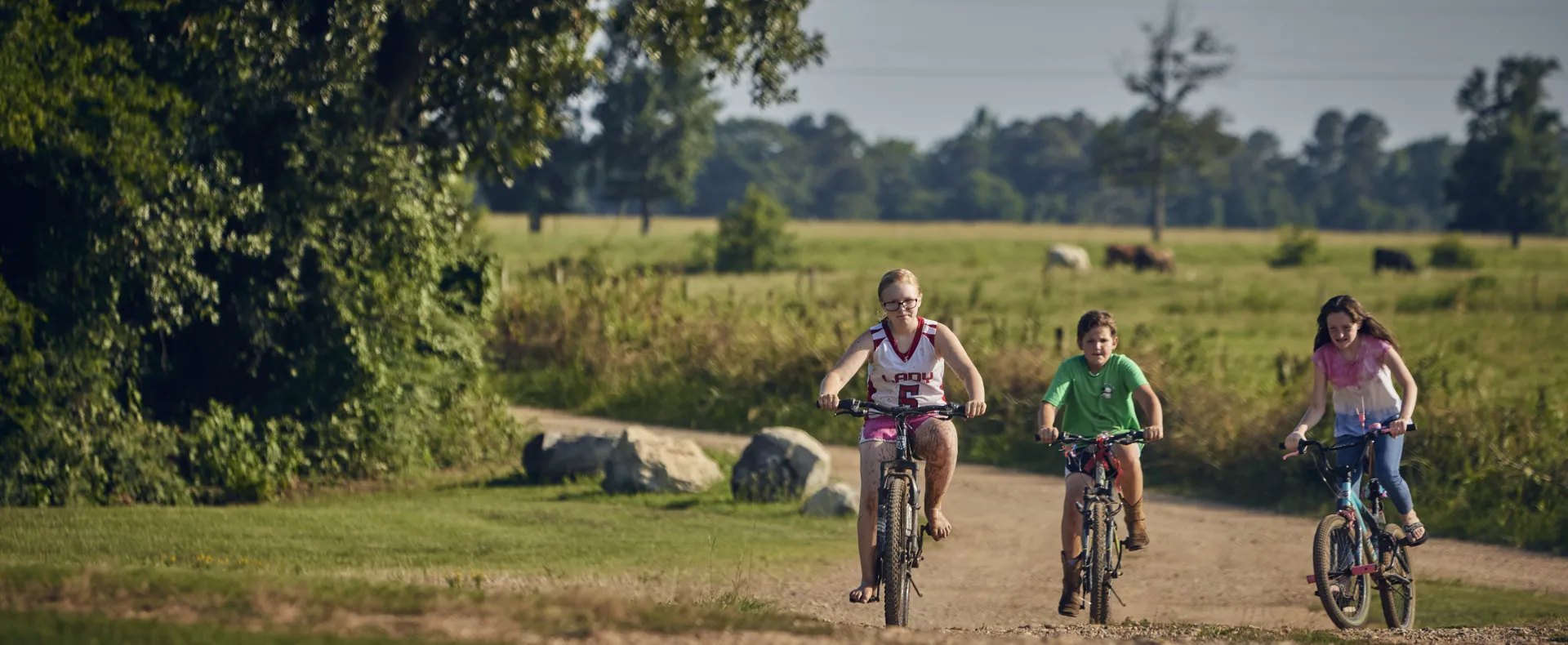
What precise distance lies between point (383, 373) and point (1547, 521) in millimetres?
10062

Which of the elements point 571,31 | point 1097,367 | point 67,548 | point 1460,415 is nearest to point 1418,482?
point 1460,415

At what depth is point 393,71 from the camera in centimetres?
1484

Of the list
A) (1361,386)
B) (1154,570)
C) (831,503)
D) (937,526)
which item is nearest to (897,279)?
(937,526)

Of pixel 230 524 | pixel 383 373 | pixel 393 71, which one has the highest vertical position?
pixel 393 71

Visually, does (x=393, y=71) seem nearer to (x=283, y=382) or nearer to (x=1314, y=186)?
(x=283, y=382)

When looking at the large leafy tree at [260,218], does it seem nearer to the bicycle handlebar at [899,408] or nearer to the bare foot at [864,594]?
the bicycle handlebar at [899,408]

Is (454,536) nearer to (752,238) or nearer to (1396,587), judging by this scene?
(1396,587)

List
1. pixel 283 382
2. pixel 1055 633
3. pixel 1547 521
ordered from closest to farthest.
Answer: pixel 1055 633 → pixel 1547 521 → pixel 283 382

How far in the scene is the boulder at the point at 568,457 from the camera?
15.4m

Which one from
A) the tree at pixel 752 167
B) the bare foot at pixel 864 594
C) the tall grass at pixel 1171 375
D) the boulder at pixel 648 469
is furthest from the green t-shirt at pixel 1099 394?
the tree at pixel 752 167

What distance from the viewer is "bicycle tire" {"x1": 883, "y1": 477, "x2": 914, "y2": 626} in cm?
816

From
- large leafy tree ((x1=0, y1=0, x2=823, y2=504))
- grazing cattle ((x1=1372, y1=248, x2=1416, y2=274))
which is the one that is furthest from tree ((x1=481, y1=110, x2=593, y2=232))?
large leafy tree ((x1=0, y1=0, x2=823, y2=504))

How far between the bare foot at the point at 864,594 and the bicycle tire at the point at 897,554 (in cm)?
9

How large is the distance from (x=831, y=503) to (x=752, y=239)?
39815mm
